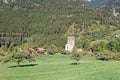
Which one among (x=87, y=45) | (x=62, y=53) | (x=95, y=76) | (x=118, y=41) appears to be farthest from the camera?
(x=87, y=45)

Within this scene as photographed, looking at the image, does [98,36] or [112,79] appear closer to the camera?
[112,79]

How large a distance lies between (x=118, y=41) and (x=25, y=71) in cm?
7624

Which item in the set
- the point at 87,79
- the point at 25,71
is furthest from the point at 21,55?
the point at 87,79

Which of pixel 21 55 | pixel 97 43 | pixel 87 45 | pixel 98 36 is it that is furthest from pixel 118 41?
pixel 21 55

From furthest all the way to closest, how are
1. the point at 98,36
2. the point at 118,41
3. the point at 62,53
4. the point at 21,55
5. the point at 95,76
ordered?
the point at 98,36 < the point at 118,41 < the point at 62,53 < the point at 21,55 < the point at 95,76

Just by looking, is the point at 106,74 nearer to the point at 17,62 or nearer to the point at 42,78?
the point at 42,78

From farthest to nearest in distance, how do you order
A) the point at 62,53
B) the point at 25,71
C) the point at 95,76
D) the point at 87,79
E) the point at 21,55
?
the point at 62,53 < the point at 21,55 < the point at 25,71 < the point at 95,76 < the point at 87,79

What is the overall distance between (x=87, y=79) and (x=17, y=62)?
31.2m

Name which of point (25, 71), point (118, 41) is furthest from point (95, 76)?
point (118, 41)

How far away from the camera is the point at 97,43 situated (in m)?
148

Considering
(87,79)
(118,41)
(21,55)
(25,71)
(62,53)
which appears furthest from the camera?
(118,41)

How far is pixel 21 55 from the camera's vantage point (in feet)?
279

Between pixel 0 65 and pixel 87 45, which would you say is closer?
pixel 0 65

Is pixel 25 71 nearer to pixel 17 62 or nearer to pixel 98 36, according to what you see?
pixel 17 62
